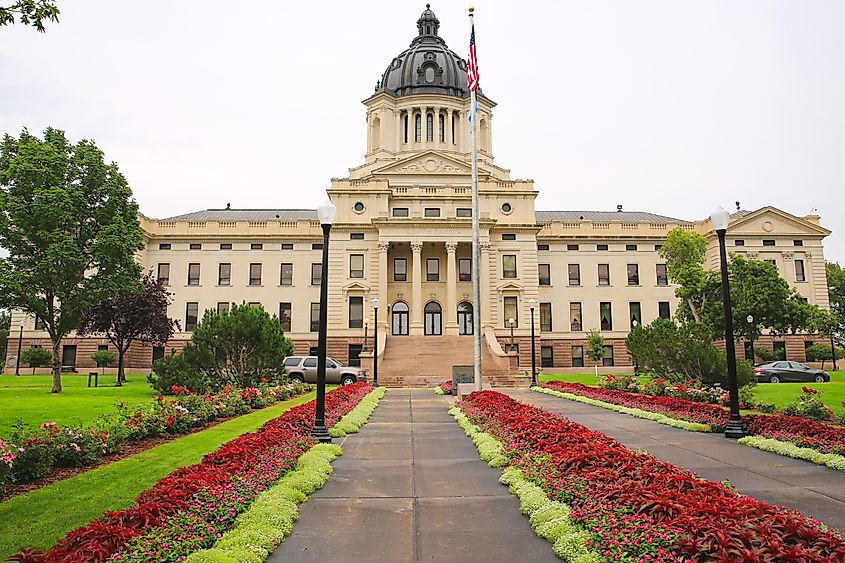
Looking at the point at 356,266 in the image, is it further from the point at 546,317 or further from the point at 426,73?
the point at 426,73

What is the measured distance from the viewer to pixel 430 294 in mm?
54625

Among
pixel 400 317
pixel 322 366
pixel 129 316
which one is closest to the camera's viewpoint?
pixel 322 366

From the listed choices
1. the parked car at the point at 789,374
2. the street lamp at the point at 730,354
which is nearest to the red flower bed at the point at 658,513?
the street lamp at the point at 730,354

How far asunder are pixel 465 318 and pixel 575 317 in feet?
35.7

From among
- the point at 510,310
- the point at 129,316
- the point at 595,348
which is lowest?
the point at 595,348

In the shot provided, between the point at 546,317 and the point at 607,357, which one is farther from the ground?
the point at 546,317

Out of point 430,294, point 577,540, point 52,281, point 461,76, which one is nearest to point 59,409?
point 52,281

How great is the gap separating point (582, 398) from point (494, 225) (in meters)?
30.2

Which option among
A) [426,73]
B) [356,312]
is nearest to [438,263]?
[356,312]

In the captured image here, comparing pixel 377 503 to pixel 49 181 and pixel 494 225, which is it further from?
pixel 494 225

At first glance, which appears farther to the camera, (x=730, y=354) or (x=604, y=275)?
(x=604, y=275)

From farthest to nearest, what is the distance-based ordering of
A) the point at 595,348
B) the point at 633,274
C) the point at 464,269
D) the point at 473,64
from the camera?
the point at 633,274, the point at 464,269, the point at 595,348, the point at 473,64

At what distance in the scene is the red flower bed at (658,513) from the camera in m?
4.50

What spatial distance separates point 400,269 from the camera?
55.0m
